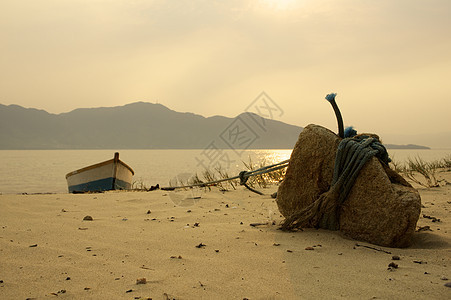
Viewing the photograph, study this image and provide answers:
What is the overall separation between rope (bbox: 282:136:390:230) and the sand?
0.16 metres

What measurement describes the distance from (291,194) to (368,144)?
94cm

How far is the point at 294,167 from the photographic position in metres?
3.45

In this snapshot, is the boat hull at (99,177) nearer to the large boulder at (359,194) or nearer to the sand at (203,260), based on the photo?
the sand at (203,260)

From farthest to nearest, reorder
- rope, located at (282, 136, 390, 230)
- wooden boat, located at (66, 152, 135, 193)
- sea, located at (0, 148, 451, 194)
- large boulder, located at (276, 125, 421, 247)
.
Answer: sea, located at (0, 148, 451, 194), wooden boat, located at (66, 152, 135, 193), rope, located at (282, 136, 390, 230), large boulder, located at (276, 125, 421, 247)

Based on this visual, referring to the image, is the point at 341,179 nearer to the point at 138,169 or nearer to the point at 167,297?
the point at 167,297

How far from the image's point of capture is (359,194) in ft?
9.94

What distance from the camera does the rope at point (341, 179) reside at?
3.06 meters

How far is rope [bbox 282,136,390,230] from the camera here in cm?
306

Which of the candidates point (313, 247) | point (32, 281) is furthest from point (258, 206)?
point (32, 281)

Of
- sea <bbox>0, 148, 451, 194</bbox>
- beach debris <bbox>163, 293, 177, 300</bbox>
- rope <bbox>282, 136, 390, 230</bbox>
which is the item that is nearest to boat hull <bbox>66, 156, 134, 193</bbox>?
sea <bbox>0, 148, 451, 194</bbox>

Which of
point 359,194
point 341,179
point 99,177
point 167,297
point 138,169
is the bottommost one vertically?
point 138,169

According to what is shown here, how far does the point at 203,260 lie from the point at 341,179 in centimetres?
153

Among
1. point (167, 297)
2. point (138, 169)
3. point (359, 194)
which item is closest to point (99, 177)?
point (359, 194)

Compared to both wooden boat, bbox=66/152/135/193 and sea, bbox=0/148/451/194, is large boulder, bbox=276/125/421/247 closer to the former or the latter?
sea, bbox=0/148/451/194
